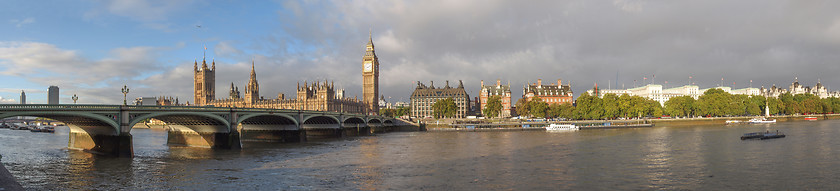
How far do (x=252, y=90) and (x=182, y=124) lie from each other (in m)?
141

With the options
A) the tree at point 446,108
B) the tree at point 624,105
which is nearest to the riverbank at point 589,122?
the tree at point 624,105

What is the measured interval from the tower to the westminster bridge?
112056 mm

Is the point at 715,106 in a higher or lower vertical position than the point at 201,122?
higher

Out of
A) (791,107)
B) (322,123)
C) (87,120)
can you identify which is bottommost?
(322,123)

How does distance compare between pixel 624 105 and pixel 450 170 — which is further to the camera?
Answer: pixel 624 105

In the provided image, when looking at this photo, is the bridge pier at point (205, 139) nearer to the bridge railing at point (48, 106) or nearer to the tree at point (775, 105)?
the bridge railing at point (48, 106)

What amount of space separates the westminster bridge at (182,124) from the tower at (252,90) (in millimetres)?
112056

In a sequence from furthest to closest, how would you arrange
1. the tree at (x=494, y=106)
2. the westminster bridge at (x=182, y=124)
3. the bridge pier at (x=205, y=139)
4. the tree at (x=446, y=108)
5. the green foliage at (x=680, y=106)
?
the tree at (x=446, y=108), the tree at (x=494, y=106), the green foliage at (x=680, y=106), the bridge pier at (x=205, y=139), the westminster bridge at (x=182, y=124)

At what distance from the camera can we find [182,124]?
5688cm

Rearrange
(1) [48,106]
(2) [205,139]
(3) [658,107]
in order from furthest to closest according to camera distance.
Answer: (3) [658,107] → (2) [205,139] → (1) [48,106]

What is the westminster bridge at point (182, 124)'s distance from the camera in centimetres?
3762

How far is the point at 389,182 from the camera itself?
29.1 m

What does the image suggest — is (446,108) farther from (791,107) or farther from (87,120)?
(87,120)

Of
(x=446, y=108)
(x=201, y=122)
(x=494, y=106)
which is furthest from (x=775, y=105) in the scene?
(x=201, y=122)
